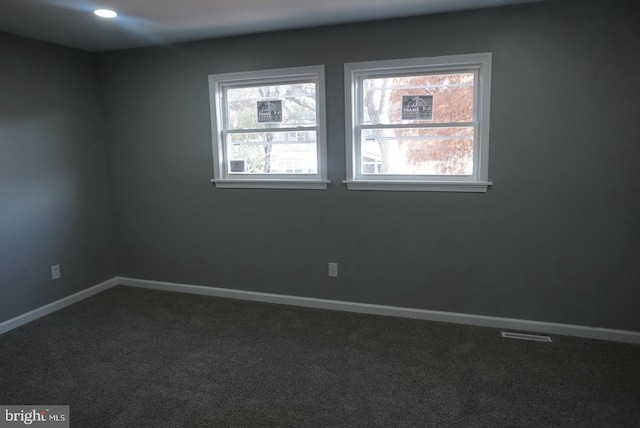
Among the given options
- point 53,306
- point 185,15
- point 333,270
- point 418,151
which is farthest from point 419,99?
point 53,306

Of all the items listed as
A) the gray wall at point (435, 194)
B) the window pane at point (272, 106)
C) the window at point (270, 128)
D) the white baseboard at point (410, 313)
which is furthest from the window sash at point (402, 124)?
the white baseboard at point (410, 313)

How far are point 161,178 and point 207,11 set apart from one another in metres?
1.72

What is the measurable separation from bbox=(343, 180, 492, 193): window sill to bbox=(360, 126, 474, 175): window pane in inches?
4.4

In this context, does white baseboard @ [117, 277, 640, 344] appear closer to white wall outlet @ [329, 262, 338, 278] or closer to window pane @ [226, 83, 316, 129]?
white wall outlet @ [329, 262, 338, 278]

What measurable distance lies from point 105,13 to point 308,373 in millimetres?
2769

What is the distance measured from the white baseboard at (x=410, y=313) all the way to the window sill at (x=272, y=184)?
3.21ft

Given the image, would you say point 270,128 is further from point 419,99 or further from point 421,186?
point 421,186

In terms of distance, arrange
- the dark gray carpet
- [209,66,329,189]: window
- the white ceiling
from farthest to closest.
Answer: [209,66,329,189]: window
the white ceiling
the dark gray carpet

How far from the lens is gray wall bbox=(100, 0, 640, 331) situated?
288 cm

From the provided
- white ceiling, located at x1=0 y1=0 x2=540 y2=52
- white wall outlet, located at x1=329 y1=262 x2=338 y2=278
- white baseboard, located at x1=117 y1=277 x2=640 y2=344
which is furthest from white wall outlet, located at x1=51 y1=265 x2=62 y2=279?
white wall outlet, located at x1=329 y1=262 x2=338 y2=278

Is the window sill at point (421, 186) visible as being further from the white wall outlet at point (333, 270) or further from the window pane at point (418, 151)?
the white wall outlet at point (333, 270)

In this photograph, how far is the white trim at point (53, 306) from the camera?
11.2ft

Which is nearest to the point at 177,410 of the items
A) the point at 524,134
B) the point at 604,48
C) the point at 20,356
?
the point at 20,356

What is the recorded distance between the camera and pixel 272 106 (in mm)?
3699
